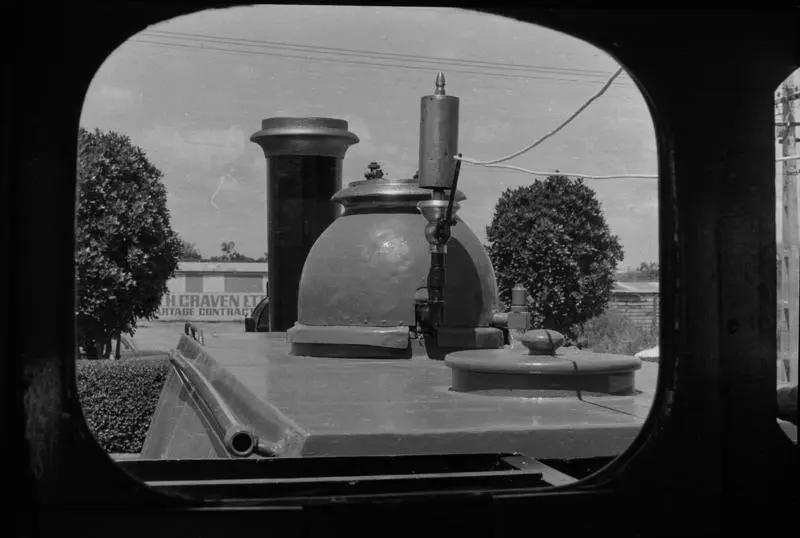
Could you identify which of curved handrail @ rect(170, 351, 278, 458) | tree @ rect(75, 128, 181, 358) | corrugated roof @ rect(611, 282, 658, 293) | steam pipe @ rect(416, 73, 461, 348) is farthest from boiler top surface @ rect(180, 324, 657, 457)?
corrugated roof @ rect(611, 282, 658, 293)

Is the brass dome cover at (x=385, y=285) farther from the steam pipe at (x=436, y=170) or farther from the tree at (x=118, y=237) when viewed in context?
the tree at (x=118, y=237)

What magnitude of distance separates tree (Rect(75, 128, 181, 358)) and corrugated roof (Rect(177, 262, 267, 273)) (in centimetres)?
1642

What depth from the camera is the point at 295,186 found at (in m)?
9.58

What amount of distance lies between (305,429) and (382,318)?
2719 millimetres

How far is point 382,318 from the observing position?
20.1ft

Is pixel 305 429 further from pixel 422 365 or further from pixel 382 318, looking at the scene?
pixel 382 318

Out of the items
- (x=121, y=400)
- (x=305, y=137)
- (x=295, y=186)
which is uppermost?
(x=305, y=137)

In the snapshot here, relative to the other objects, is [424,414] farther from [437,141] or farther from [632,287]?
[632,287]

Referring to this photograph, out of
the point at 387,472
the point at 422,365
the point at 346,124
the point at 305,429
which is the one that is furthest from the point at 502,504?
the point at 346,124

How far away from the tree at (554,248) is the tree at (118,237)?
7.42 metres

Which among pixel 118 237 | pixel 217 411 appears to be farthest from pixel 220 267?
pixel 217 411

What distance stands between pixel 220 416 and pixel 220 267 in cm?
3598

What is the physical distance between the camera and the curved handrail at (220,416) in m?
3.26

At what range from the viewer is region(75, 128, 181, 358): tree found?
2158 cm
